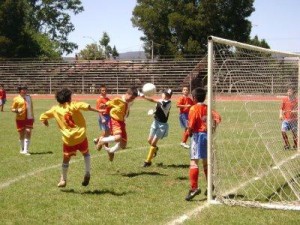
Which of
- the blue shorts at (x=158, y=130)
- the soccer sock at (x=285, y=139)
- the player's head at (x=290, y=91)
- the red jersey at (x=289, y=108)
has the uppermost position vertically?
the player's head at (x=290, y=91)

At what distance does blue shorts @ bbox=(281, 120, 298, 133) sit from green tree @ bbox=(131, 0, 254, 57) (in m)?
43.4

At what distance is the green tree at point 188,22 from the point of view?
2296 inches

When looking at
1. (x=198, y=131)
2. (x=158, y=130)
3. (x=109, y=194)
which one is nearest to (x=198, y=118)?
(x=198, y=131)

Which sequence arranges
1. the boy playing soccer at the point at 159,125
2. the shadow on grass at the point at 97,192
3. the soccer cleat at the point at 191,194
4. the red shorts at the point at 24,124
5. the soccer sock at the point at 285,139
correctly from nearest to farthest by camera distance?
the soccer cleat at the point at 191,194, the shadow on grass at the point at 97,192, the boy playing soccer at the point at 159,125, the soccer sock at the point at 285,139, the red shorts at the point at 24,124

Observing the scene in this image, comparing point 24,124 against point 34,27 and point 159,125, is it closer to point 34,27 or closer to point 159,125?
point 159,125

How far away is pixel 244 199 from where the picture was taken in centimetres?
776

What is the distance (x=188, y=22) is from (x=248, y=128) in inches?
1791

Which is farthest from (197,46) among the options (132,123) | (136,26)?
(132,123)

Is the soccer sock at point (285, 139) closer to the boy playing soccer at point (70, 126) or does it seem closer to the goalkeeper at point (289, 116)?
the goalkeeper at point (289, 116)

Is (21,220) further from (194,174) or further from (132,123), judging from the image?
(132,123)

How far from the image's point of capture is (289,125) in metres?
13.6

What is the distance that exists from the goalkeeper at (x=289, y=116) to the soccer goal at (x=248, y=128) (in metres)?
0.15

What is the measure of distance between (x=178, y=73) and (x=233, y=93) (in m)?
37.1

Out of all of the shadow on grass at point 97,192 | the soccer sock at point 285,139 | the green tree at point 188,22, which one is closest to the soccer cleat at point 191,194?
the shadow on grass at point 97,192
